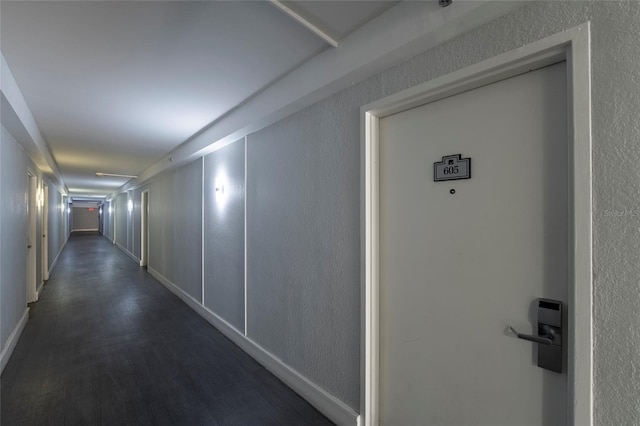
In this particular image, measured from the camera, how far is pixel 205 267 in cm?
416

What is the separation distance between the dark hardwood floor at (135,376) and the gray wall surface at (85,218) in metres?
22.3

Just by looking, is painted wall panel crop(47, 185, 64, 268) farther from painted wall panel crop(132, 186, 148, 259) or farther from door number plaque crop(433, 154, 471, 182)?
door number plaque crop(433, 154, 471, 182)

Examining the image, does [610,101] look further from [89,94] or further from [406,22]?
[89,94]

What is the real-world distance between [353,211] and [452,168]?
0.67m

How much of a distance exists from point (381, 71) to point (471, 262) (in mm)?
1232

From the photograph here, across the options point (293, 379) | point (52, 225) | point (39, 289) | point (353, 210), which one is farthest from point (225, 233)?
point (52, 225)

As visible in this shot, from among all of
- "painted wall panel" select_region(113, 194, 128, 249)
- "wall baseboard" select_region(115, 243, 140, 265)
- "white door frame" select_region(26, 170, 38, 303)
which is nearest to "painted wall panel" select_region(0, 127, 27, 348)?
"white door frame" select_region(26, 170, 38, 303)

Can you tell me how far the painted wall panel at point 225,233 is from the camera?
324cm

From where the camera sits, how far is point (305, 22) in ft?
5.41

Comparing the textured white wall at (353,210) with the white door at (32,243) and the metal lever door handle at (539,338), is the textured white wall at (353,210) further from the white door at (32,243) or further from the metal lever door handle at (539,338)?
the white door at (32,243)

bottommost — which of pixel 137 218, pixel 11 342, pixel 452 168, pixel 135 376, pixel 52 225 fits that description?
pixel 135 376

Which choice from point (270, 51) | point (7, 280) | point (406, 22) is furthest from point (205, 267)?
point (406, 22)

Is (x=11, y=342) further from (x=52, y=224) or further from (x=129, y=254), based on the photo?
(x=129, y=254)

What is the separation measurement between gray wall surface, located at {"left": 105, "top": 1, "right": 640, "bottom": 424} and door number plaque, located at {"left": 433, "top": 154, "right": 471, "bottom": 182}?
444mm
